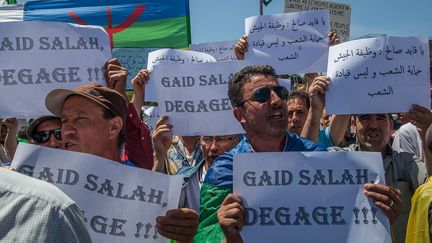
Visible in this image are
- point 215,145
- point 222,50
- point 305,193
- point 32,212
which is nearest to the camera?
point 32,212

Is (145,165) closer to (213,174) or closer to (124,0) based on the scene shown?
(213,174)

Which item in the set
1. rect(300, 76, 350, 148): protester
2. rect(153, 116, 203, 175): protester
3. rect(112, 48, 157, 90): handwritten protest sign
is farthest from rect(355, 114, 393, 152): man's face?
rect(112, 48, 157, 90): handwritten protest sign

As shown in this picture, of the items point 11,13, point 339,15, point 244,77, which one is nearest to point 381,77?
point 244,77

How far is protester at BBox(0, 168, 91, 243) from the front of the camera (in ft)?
3.98

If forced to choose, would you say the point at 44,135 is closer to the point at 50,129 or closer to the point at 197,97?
the point at 50,129

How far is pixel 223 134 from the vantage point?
405 centimetres

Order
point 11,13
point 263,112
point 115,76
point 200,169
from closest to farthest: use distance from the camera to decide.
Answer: point 263,112, point 115,76, point 200,169, point 11,13

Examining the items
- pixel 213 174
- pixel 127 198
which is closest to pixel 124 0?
pixel 213 174

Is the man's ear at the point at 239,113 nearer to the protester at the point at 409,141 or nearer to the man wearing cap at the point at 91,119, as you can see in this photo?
the man wearing cap at the point at 91,119

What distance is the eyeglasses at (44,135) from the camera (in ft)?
11.1

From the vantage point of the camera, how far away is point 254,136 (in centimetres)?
314

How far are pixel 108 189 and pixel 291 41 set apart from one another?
106 inches

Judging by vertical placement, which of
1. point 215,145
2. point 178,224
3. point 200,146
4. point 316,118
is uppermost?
point 316,118

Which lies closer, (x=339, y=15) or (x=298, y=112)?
(x=298, y=112)
